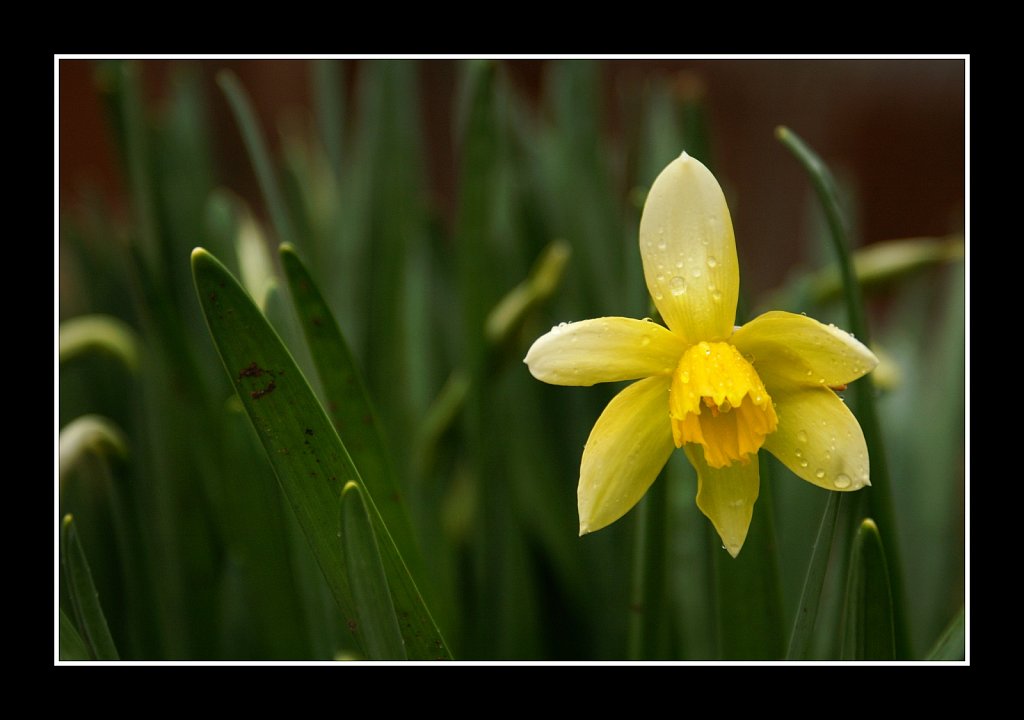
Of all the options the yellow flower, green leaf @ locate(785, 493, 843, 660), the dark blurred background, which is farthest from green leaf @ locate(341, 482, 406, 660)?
the dark blurred background

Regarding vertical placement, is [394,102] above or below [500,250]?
above

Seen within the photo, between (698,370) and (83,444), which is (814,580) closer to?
(698,370)

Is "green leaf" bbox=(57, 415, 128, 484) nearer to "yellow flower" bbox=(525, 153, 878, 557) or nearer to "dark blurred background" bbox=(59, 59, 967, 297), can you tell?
"yellow flower" bbox=(525, 153, 878, 557)

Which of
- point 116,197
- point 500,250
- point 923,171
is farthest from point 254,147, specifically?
point 923,171

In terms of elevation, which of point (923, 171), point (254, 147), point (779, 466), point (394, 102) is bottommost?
point (779, 466)

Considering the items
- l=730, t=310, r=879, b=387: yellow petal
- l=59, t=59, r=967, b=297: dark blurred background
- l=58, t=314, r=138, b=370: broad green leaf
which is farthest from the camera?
l=59, t=59, r=967, b=297: dark blurred background

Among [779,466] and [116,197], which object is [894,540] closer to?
[779,466]

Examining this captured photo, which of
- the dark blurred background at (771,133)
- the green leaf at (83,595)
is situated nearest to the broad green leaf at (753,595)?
the green leaf at (83,595)
